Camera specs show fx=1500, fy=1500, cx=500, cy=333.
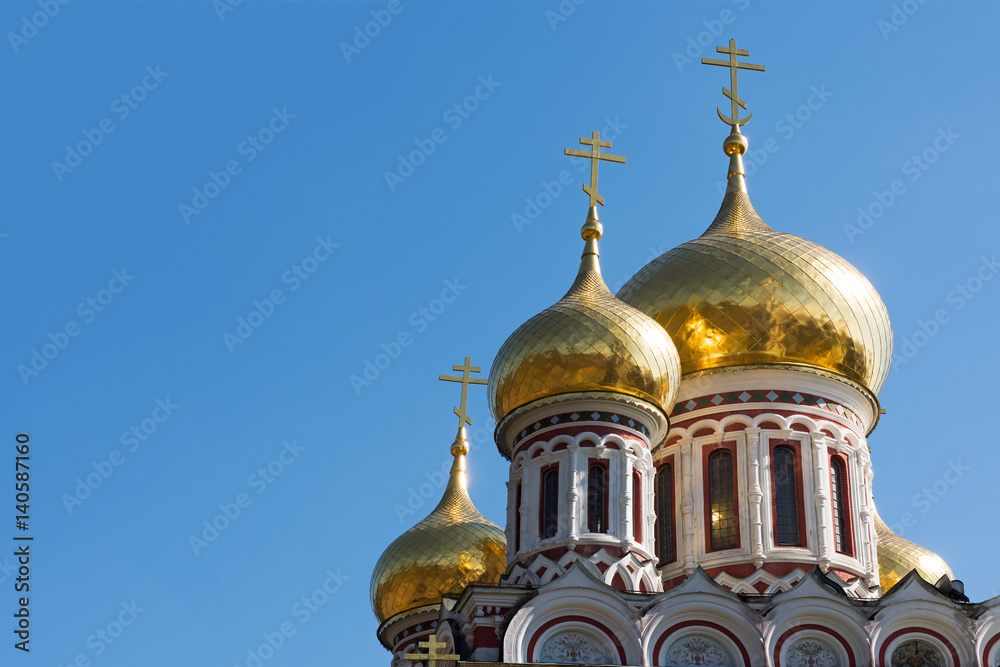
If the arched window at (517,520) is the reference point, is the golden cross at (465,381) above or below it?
above

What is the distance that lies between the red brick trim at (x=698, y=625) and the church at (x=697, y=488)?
0.01 metres

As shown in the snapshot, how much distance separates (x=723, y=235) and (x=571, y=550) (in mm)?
6051

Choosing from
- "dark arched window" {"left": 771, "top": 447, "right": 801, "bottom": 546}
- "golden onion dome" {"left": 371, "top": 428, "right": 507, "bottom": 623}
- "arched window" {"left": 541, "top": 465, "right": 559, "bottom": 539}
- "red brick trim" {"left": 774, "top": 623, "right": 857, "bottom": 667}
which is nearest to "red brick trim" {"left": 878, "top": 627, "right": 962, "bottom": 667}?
"red brick trim" {"left": 774, "top": 623, "right": 857, "bottom": 667}

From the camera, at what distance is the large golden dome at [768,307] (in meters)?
19.7

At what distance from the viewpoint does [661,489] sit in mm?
19688

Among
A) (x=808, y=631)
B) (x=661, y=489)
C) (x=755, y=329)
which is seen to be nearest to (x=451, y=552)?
(x=661, y=489)

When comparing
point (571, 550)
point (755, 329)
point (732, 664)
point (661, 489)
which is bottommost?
point (732, 664)

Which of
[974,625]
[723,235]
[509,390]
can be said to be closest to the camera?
[974,625]

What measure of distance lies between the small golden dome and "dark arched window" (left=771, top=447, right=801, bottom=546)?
3.51 metres

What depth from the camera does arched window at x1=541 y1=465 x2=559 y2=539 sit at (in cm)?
1789

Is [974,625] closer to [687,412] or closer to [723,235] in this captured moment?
[687,412]

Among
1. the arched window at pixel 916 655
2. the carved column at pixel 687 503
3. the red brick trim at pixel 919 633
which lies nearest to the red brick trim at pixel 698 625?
the red brick trim at pixel 919 633

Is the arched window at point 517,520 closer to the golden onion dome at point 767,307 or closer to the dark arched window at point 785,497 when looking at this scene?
the golden onion dome at point 767,307

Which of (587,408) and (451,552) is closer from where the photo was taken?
(587,408)
